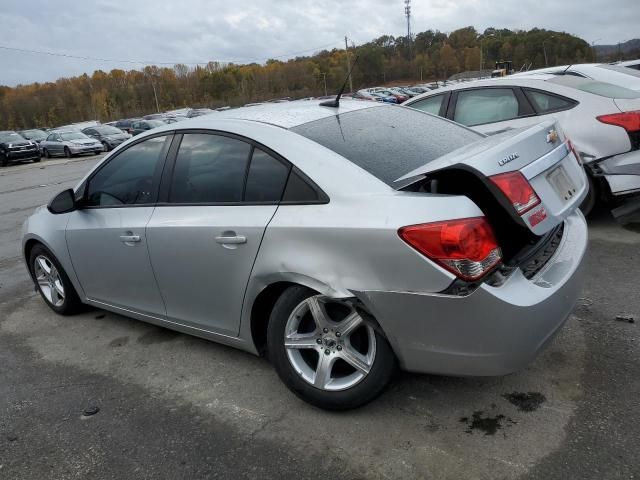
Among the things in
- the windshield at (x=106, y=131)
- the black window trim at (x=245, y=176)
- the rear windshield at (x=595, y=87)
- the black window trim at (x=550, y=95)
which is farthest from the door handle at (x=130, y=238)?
the windshield at (x=106, y=131)

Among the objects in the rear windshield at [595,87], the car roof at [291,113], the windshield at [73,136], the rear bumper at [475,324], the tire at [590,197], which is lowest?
the windshield at [73,136]

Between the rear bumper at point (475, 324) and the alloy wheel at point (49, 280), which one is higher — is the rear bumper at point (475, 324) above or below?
above

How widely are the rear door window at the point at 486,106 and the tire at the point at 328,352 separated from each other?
418 cm

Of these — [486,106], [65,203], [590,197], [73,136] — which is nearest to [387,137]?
[65,203]

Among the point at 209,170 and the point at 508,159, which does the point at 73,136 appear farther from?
the point at 508,159

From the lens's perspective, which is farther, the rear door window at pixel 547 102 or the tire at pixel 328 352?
the rear door window at pixel 547 102

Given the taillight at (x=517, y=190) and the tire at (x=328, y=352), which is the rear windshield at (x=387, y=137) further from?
the tire at (x=328, y=352)

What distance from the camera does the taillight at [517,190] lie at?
2373 mm

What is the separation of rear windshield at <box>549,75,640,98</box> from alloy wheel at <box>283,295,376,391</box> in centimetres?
419

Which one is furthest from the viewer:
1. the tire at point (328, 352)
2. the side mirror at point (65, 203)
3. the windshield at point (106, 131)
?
the windshield at point (106, 131)

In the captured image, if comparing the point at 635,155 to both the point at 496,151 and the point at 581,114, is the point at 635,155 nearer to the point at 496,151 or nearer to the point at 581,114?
the point at 581,114

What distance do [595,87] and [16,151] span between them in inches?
1053

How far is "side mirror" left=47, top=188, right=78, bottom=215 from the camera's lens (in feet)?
12.7

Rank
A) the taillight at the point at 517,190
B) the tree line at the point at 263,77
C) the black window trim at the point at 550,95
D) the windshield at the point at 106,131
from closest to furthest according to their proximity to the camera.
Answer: the taillight at the point at 517,190
the black window trim at the point at 550,95
the windshield at the point at 106,131
the tree line at the point at 263,77
